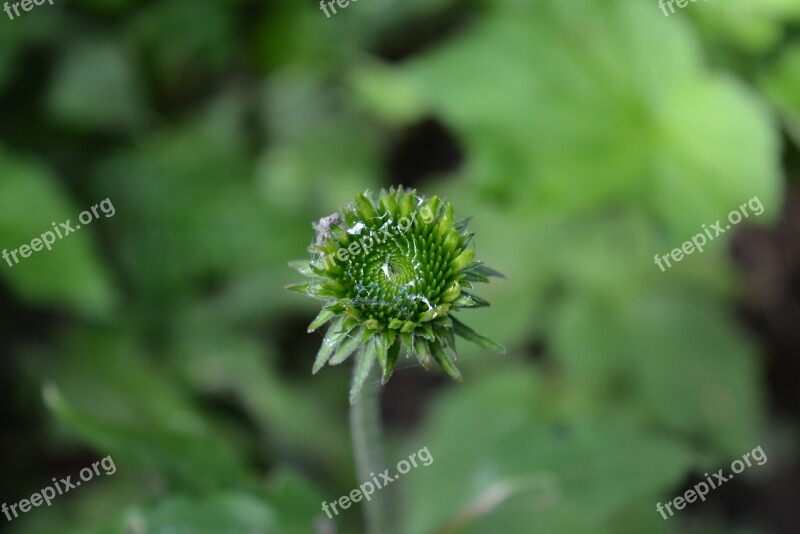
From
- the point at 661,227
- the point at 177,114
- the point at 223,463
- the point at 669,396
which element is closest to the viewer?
the point at 223,463

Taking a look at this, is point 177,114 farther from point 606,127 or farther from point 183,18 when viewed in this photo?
point 606,127

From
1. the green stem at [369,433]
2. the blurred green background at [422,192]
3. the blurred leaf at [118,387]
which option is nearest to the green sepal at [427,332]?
the green stem at [369,433]

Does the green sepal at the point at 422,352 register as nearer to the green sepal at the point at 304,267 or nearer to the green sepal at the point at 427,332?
the green sepal at the point at 427,332

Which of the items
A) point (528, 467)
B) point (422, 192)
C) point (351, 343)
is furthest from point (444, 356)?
point (422, 192)

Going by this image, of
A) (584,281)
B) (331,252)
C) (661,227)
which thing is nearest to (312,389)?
(584,281)

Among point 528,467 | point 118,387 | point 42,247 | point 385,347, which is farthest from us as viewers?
point 118,387

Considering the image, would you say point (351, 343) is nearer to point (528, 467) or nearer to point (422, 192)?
point (528, 467)

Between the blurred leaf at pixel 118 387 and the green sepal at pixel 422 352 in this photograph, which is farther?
the blurred leaf at pixel 118 387

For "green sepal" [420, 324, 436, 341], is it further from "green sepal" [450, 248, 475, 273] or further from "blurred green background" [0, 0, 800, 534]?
"blurred green background" [0, 0, 800, 534]
